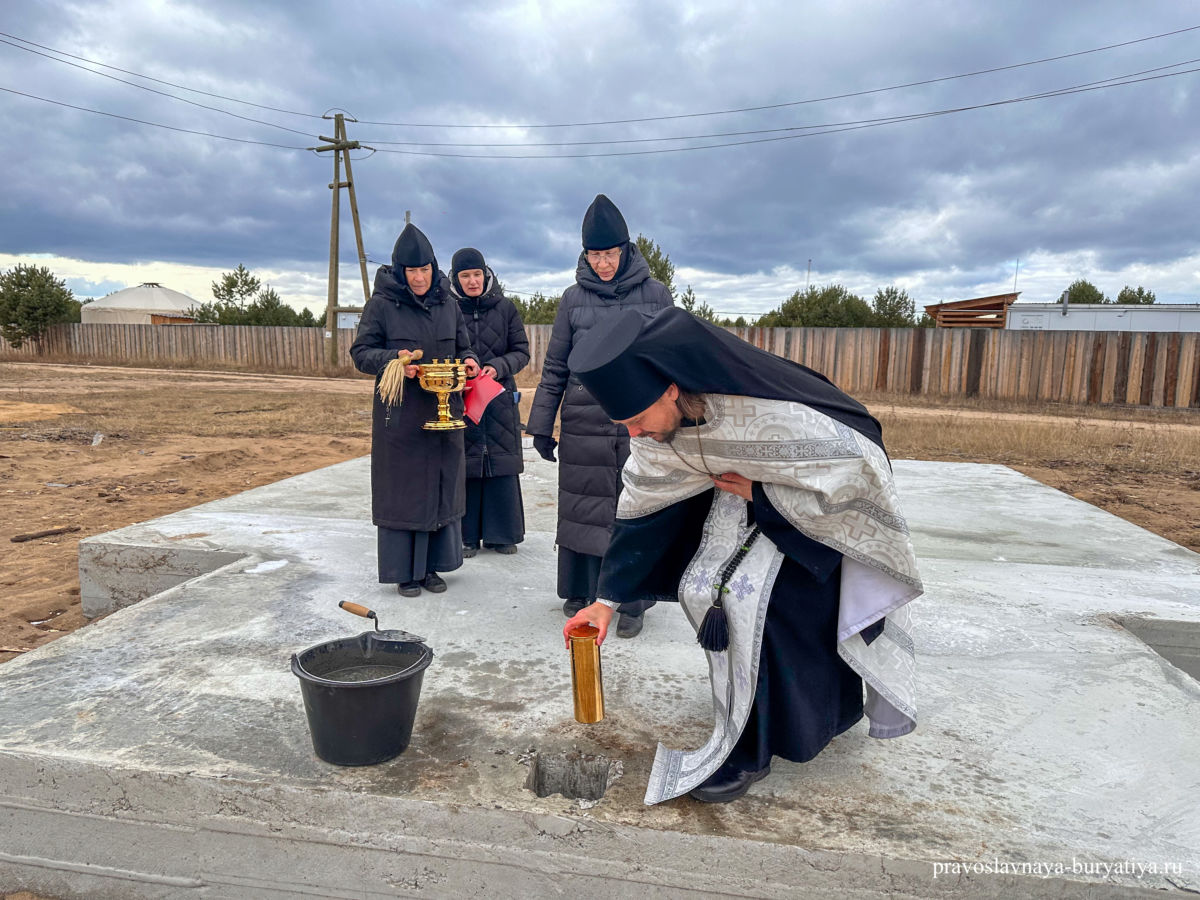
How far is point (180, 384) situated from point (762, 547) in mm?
22041

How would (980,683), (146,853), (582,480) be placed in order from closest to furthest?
(146,853)
(980,683)
(582,480)

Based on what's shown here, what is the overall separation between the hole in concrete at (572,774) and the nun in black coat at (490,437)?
95.0 inches

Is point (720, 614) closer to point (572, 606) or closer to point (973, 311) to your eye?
point (572, 606)

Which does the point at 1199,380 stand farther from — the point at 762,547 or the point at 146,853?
the point at 146,853

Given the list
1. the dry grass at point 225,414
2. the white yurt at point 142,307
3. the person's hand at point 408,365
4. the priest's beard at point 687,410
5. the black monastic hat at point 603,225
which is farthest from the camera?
the white yurt at point 142,307

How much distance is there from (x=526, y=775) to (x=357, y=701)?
20.9 inches

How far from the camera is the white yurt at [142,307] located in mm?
48500

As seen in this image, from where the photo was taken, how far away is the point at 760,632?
2123 mm

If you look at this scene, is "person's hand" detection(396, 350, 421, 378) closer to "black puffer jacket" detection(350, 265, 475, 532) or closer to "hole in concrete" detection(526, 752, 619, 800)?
"black puffer jacket" detection(350, 265, 475, 532)

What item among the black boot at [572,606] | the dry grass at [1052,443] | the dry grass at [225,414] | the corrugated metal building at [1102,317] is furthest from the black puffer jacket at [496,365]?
the corrugated metal building at [1102,317]

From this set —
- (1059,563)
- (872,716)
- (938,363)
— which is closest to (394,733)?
(872,716)

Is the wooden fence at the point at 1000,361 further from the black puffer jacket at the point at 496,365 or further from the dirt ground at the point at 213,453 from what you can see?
the black puffer jacket at the point at 496,365

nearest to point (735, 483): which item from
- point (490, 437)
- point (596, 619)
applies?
point (596, 619)

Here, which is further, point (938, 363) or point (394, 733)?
point (938, 363)
